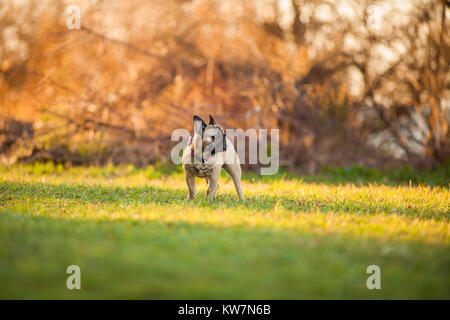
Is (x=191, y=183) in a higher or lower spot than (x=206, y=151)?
lower

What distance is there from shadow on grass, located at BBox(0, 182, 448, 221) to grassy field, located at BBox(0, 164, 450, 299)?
0.03 metres

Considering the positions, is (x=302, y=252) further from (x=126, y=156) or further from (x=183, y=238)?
(x=126, y=156)

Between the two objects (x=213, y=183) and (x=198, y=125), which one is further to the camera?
(x=213, y=183)

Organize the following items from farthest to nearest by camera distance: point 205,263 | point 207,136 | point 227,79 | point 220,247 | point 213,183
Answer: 1. point 227,79
2. point 213,183
3. point 207,136
4. point 220,247
5. point 205,263

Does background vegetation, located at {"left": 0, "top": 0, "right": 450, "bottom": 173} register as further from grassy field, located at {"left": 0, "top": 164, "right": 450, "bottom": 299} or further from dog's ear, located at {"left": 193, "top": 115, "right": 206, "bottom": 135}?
dog's ear, located at {"left": 193, "top": 115, "right": 206, "bottom": 135}

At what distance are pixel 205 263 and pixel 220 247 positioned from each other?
0.39 metres

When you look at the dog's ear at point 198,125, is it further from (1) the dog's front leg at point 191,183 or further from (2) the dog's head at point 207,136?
(1) the dog's front leg at point 191,183

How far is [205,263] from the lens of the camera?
3271mm

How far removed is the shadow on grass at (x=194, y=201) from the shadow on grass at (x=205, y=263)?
1.60 meters

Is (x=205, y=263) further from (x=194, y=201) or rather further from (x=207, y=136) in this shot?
(x=194, y=201)

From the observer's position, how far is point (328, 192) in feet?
23.9

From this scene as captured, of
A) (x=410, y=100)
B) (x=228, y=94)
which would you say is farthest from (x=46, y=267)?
(x=410, y=100)

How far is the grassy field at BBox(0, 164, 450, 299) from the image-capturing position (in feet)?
9.57

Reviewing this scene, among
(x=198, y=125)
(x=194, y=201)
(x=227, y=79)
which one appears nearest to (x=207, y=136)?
(x=198, y=125)
